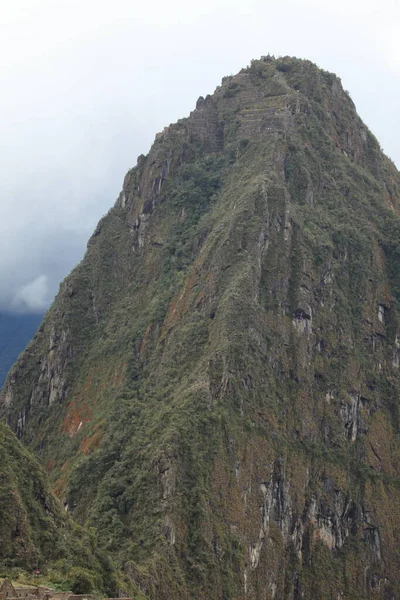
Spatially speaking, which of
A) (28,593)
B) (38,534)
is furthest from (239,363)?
(28,593)

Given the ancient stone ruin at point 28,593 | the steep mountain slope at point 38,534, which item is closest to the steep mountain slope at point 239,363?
the steep mountain slope at point 38,534

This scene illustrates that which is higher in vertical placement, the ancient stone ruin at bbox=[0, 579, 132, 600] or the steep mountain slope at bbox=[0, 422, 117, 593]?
the steep mountain slope at bbox=[0, 422, 117, 593]

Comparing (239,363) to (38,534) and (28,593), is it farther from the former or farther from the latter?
(28,593)

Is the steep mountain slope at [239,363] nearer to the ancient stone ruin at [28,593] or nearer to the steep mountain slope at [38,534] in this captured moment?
the steep mountain slope at [38,534]

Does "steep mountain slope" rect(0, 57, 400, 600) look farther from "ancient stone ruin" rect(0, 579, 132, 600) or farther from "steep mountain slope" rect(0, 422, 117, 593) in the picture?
"ancient stone ruin" rect(0, 579, 132, 600)

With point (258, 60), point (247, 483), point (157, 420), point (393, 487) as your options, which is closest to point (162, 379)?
point (157, 420)

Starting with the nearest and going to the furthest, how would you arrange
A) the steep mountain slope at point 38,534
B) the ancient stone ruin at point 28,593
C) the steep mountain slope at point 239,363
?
the ancient stone ruin at point 28,593 < the steep mountain slope at point 38,534 < the steep mountain slope at point 239,363

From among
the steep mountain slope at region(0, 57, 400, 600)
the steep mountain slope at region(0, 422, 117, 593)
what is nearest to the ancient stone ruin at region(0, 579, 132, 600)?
the steep mountain slope at region(0, 422, 117, 593)

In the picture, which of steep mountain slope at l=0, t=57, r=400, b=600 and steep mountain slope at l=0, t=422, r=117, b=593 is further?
steep mountain slope at l=0, t=57, r=400, b=600

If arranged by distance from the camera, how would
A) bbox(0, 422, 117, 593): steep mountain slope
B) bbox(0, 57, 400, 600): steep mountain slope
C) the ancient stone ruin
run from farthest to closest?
bbox(0, 57, 400, 600): steep mountain slope → bbox(0, 422, 117, 593): steep mountain slope → the ancient stone ruin
